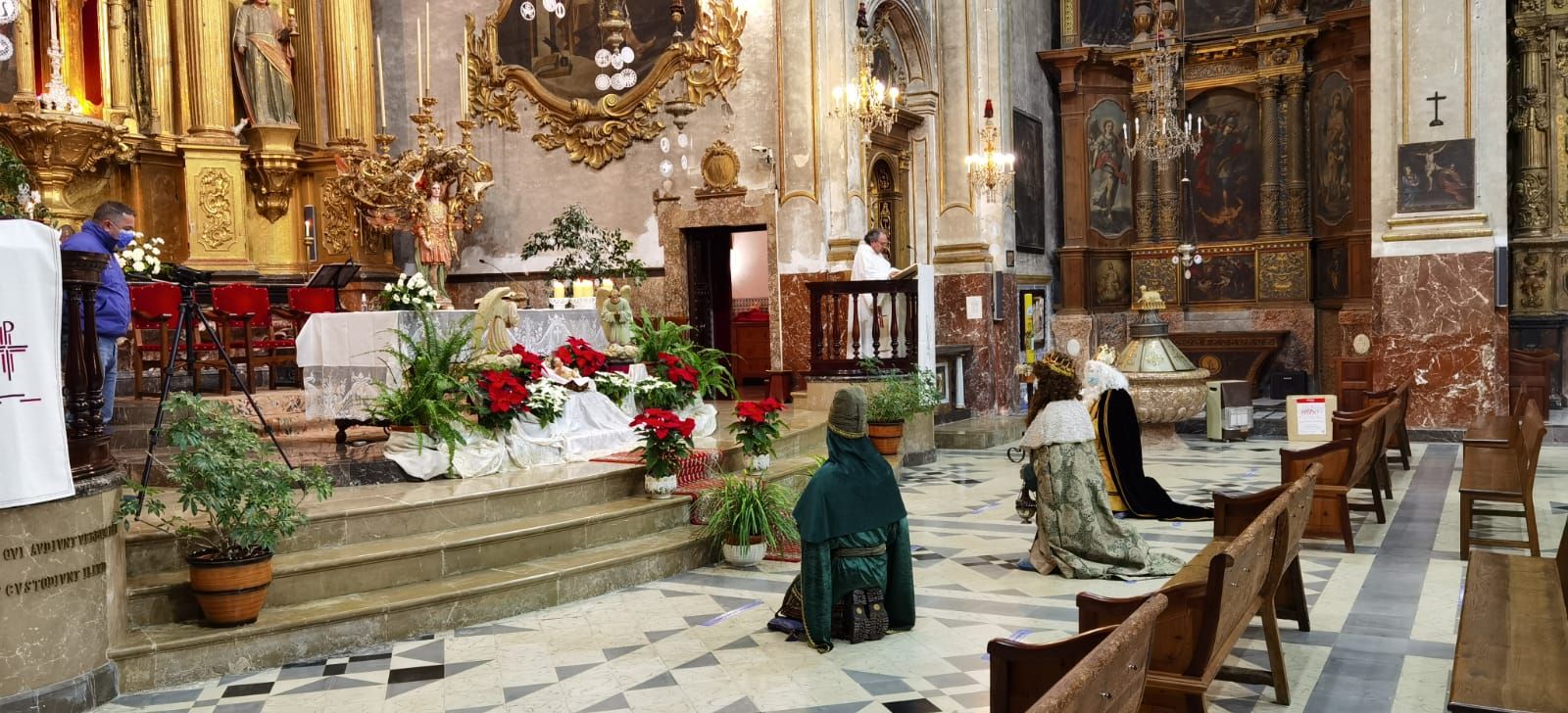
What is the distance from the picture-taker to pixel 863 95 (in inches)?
492

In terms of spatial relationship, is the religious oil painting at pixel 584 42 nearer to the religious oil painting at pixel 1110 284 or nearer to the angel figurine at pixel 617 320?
the angel figurine at pixel 617 320

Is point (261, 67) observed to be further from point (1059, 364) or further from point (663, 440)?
point (1059, 364)

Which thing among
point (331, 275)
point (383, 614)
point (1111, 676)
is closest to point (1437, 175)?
point (331, 275)

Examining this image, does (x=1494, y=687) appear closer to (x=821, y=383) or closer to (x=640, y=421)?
(x=640, y=421)

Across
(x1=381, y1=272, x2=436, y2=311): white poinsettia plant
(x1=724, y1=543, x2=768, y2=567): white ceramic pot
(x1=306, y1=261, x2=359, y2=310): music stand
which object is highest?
(x1=306, y1=261, x2=359, y2=310): music stand

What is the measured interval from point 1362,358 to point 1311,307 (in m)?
4.92

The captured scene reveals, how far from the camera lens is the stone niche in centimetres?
458

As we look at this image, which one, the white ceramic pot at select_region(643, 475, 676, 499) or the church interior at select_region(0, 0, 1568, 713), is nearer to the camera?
the church interior at select_region(0, 0, 1568, 713)

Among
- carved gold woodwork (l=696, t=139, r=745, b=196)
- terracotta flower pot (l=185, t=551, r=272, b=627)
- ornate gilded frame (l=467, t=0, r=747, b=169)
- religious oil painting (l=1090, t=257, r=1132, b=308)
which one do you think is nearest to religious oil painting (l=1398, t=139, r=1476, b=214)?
religious oil painting (l=1090, t=257, r=1132, b=308)

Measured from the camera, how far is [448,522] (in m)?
6.73

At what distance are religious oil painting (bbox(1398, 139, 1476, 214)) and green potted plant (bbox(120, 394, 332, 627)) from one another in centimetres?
1170

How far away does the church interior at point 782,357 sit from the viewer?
4910mm

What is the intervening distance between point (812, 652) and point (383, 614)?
2171 mm

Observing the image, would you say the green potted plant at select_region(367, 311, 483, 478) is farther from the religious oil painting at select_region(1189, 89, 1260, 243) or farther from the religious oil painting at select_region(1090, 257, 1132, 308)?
the religious oil painting at select_region(1189, 89, 1260, 243)
